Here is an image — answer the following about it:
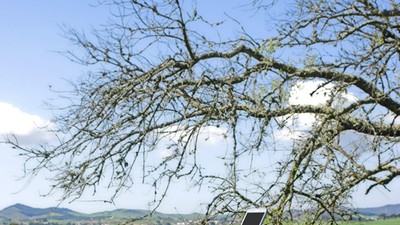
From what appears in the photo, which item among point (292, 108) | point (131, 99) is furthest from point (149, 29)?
point (292, 108)

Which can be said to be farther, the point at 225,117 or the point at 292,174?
the point at 292,174

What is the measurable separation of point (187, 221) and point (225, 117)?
1283mm

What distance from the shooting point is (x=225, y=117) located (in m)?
6.91

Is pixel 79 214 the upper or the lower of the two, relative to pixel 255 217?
upper

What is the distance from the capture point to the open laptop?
390 centimetres

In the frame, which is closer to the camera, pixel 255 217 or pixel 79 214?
pixel 255 217

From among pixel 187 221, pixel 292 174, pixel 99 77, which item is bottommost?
pixel 187 221

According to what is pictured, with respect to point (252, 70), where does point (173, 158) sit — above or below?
below

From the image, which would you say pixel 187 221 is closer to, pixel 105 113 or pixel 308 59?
pixel 105 113

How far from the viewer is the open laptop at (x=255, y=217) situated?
3900mm

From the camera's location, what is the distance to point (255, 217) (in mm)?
3982

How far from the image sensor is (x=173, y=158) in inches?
281

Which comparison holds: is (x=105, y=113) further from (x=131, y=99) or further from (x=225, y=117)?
(x=225, y=117)

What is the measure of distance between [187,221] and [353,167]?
7.60 feet
